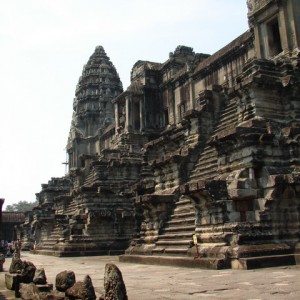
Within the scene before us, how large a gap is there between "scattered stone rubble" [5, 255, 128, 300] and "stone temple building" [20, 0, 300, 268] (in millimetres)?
5395

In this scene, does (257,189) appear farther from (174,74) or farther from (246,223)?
(174,74)

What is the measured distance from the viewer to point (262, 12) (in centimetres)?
2127

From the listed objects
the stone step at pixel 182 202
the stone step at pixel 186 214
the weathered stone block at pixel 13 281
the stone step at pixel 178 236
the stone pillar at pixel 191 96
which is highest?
the stone pillar at pixel 191 96

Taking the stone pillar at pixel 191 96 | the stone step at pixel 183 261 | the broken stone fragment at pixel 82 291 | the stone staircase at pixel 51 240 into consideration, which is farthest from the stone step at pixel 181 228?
the stone staircase at pixel 51 240

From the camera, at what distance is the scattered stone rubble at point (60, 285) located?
606 cm

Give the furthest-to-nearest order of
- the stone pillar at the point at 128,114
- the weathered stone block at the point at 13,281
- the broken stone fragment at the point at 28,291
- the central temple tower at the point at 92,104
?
the central temple tower at the point at 92,104
the stone pillar at the point at 128,114
the weathered stone block at the point at 13,281
the broken stone fragment at the point at 28,291

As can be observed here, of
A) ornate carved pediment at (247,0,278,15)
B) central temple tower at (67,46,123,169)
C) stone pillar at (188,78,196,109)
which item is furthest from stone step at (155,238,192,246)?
central temple tower at (67,46,123,169)

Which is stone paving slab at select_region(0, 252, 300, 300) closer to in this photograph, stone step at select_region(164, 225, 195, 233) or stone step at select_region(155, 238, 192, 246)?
stone step at select_region(155, 238, 192, 246)

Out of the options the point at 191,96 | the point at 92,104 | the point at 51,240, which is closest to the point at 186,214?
the point at 191,96

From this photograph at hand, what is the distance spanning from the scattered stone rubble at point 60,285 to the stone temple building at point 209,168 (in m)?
5.40

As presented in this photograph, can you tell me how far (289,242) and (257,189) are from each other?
1.94 m

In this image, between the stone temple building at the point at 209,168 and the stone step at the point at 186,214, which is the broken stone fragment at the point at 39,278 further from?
the stone step at the point at 186,214

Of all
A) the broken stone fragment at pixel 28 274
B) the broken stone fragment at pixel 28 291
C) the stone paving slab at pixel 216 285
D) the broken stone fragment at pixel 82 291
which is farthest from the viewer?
the broken stone fragment at pixel 28 274

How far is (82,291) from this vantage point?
680 centimetres
